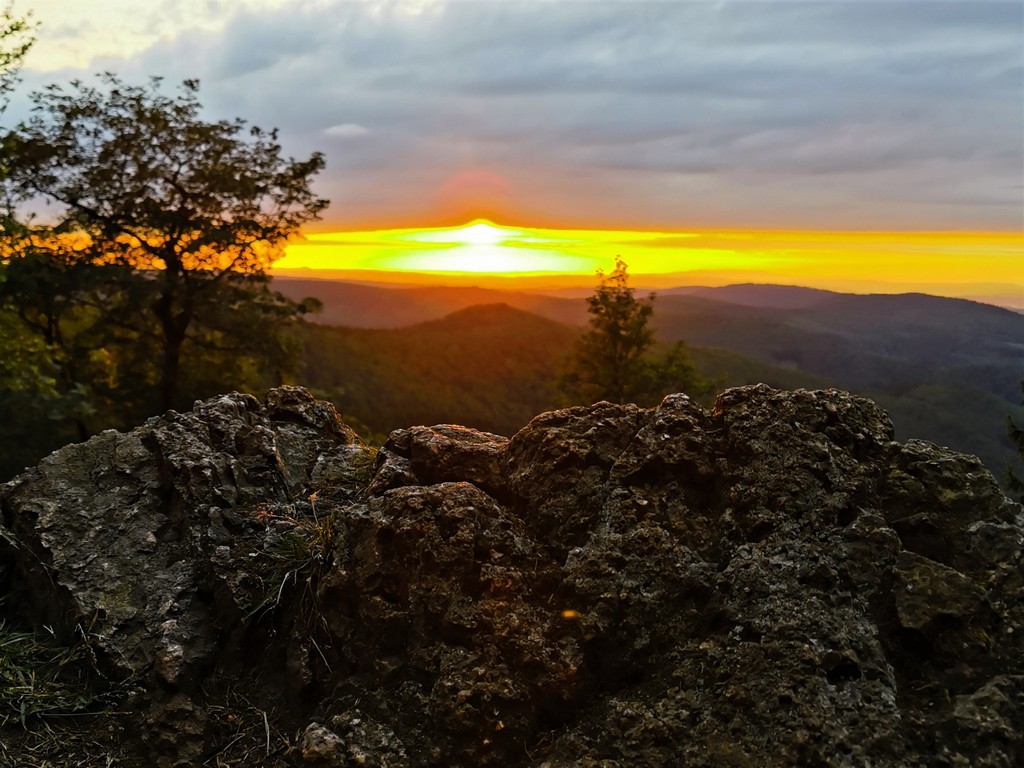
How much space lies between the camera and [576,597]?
4.93 m

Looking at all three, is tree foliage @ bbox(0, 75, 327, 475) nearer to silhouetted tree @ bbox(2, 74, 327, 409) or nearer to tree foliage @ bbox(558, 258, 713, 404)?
silhouetted tree @ bbox(2, 74, 327, 409)

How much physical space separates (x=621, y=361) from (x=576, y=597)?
46.5 m

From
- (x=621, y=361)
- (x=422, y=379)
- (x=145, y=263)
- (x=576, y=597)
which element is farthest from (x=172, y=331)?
(x=422, y=379)

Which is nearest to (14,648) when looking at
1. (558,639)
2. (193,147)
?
(558,639)

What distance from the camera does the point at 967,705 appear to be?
154 inches

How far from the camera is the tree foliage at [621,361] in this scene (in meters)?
50.2

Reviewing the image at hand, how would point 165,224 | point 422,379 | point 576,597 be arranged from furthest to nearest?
point 422,379 → point 165,224 → point 576,597

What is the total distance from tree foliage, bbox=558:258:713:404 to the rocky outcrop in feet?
144

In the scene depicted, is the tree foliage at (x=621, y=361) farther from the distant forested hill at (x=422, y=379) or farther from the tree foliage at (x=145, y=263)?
the distant forested hill at (x=422, y=379)

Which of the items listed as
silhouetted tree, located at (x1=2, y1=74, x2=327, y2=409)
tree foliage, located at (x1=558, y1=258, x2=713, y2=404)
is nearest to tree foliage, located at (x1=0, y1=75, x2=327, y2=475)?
silhouetted tree, located at (x1=2, y1=74, x2=327, y2=409)

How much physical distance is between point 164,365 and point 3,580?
36042 millimetres

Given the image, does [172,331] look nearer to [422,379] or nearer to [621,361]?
[621,361]

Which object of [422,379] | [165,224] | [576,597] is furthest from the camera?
[422,379]

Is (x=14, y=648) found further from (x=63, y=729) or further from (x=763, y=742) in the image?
(x=763, y=742)
